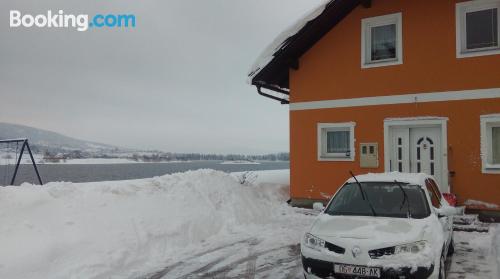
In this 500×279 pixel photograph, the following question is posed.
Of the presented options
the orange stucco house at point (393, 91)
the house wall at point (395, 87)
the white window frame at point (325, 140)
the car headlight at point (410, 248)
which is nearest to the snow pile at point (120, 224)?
the house wall at point (395, 87)

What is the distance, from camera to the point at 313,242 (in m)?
5.26

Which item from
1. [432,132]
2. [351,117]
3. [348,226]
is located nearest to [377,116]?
[351,117]

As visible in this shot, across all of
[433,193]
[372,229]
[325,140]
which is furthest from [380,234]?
[325,140]

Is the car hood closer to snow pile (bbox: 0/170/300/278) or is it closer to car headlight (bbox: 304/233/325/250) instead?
car headlight (bbox: 304/233/325/250)

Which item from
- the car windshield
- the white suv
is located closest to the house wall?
the white suv

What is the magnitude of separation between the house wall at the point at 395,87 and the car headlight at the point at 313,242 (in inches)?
271

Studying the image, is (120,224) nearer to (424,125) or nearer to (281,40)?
(281,40)

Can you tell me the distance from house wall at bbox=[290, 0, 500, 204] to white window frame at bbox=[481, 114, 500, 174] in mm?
116

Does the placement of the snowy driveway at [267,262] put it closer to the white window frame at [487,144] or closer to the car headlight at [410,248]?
the car headlight at [410,248]

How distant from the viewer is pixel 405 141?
11.3 metres

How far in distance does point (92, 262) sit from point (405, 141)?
8.79 meters

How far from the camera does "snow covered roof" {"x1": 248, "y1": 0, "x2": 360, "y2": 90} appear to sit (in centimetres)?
1173

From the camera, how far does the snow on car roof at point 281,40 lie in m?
11.6

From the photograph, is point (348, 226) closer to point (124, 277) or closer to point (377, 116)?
point (124, 277)
